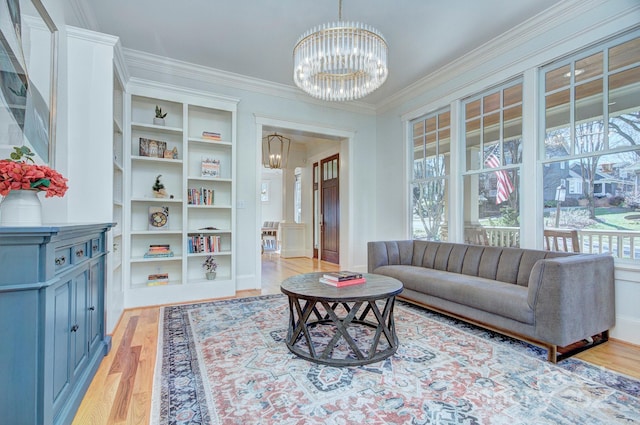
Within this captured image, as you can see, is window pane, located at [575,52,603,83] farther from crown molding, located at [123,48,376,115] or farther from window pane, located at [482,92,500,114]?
crown molding, located at [123,48,376,115]

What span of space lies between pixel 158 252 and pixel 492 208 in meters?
4.03

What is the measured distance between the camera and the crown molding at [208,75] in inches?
152

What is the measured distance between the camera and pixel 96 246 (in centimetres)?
216

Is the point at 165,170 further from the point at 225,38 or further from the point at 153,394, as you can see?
the point at 153,394

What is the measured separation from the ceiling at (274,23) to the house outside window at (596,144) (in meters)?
0.73

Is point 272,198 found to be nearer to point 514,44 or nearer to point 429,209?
point 429,209

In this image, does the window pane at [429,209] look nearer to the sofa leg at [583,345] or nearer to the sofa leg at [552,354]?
the sofa leg at [583,345]

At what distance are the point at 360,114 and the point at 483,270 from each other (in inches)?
132

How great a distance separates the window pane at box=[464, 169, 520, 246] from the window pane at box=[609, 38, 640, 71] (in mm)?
1181

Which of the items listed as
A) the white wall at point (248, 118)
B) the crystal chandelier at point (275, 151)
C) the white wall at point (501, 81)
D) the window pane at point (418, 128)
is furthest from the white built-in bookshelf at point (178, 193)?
the window pane at point (418, 128)

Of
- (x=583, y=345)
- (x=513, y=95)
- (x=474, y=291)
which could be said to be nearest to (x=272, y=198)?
(x=513, y=95)

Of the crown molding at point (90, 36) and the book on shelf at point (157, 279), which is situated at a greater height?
the crown molding at point (90, 36)

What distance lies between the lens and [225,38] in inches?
137

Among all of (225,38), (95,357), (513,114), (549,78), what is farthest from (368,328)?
(225,38)
